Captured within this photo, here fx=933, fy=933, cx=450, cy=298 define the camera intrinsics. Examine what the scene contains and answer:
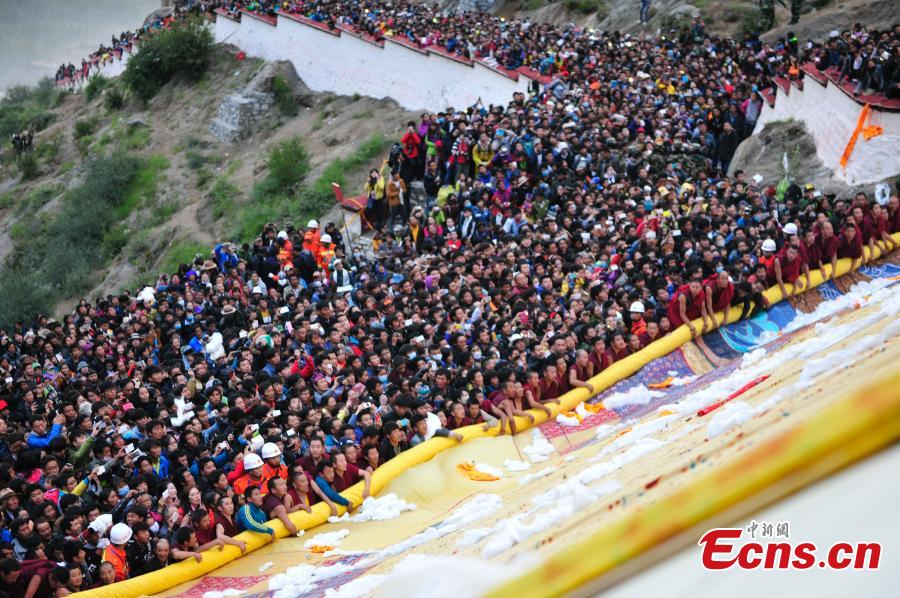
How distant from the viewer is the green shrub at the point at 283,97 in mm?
31875

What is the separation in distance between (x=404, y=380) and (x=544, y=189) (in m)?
6.87

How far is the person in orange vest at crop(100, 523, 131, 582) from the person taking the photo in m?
7.68

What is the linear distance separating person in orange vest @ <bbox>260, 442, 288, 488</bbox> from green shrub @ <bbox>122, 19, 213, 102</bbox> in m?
30.2

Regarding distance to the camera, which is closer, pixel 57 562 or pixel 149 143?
pixel 57 562

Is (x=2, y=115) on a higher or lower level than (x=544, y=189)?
higher

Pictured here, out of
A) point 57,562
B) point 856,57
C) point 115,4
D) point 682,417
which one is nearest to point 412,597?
point 682,417

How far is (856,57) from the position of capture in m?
16.5

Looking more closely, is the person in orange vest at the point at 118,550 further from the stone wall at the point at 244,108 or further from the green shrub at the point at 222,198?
the stone wall at the point at 244,108

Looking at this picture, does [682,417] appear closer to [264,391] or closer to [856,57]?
[264,391]

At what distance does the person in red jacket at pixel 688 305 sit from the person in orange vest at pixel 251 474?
5.33 m

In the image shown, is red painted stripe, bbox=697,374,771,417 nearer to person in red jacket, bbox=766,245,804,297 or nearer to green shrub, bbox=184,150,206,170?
person in red jacket, bbox=766,245,804,297

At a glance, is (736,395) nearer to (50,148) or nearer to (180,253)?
(180,253)

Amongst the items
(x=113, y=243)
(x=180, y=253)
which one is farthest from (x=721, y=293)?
(x=113, y=243)

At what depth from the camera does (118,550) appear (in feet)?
25.5
